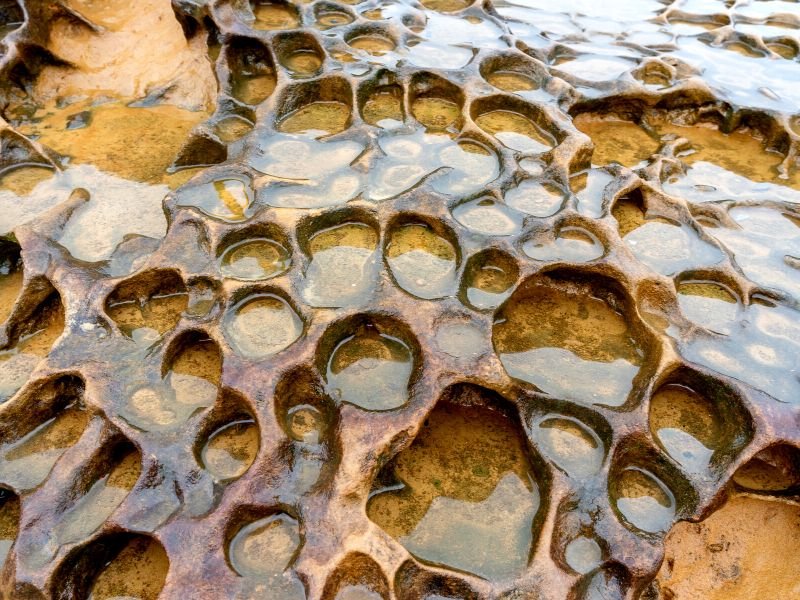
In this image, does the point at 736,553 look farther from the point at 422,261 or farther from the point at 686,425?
the point at 422,261

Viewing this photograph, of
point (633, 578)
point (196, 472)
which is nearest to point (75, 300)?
point (196, 472)

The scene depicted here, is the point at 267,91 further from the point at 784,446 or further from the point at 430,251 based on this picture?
the point at 784,446

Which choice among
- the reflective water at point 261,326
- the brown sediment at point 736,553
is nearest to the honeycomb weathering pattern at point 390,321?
the reflective water at point 261,326

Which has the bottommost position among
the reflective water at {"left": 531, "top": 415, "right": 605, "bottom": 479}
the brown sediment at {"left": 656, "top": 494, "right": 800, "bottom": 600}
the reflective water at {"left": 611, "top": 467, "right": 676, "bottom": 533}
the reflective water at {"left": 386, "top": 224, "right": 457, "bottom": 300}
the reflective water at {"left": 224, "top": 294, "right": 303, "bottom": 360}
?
the brown sediment at {"left": 656, "top": 494, "right": 800, "bottom": 600}

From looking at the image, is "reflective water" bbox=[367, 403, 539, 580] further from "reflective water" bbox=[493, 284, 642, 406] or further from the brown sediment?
the brown sediment

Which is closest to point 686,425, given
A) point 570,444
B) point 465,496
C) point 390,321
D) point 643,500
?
point 643,500

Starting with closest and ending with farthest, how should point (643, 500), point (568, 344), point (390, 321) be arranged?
1. point (643, 500)
2. point (390, 321)
3. point (568, 344)

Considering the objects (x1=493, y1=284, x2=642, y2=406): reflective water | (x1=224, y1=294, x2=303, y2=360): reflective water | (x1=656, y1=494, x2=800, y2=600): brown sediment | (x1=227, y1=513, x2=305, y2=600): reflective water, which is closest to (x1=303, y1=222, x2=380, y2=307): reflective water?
(x1=224, y1=294, x2=303, y2=360): reflective water

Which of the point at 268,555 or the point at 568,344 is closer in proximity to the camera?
the point at 268,555
